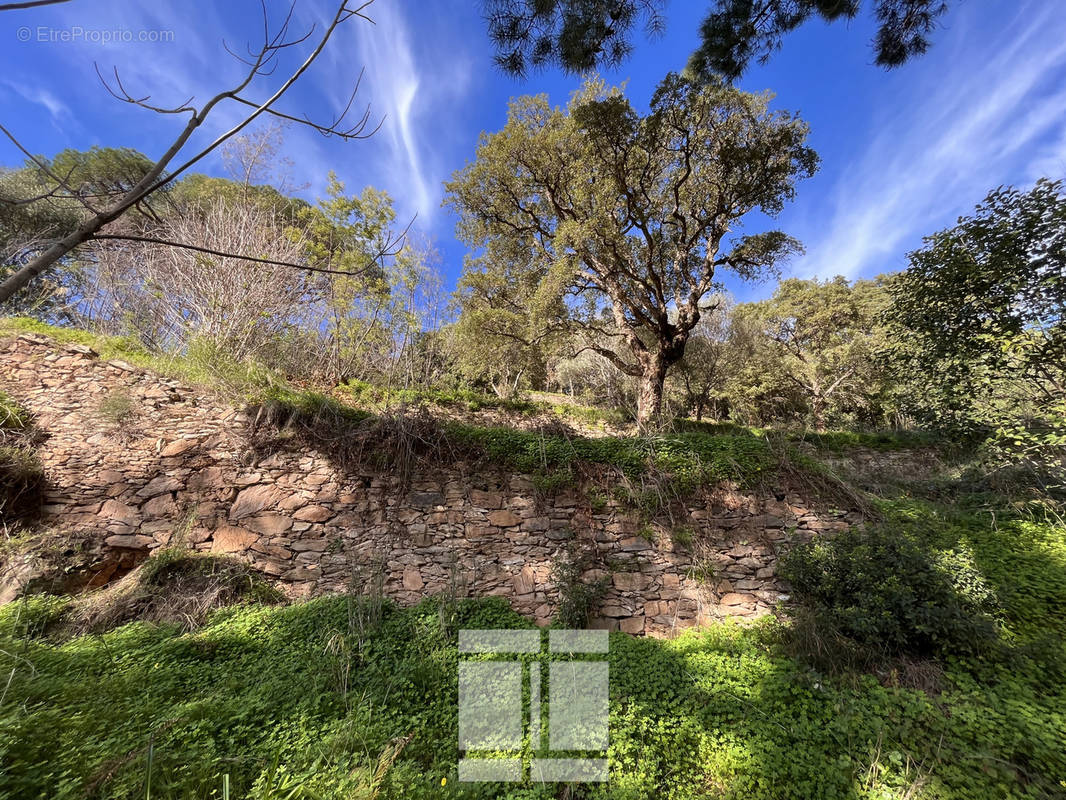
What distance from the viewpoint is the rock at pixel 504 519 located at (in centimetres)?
447

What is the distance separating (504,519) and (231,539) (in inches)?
127

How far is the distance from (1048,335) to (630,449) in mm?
5162

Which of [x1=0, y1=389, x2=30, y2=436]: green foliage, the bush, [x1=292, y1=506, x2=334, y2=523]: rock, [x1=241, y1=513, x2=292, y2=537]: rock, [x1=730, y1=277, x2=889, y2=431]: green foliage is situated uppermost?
[x1=730, y1=277, x2=889, y2=431]: green foliage

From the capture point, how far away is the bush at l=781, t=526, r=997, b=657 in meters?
2.83

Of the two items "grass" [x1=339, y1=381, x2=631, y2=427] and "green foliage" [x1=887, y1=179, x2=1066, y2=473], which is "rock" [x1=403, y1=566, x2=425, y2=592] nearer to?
"grass" [x1=339, y1=381, x2=631, y2=427]

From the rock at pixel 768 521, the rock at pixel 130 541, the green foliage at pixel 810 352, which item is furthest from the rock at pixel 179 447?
the green foliage at pixel 810 352

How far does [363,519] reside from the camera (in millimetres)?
4375

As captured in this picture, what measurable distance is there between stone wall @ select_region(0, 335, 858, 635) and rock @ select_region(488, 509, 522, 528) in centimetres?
2

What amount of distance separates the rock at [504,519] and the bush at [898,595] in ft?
10.2

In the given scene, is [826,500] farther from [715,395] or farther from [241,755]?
[715,395]

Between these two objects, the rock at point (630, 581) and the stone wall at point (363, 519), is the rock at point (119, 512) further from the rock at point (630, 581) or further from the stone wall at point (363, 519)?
the rock at point (630, 581)

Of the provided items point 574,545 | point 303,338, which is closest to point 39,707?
point 574,545

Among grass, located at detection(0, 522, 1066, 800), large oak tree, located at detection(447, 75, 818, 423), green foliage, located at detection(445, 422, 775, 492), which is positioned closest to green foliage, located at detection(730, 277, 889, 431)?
large oak tree, located at detection(447, 75, 818, 423)

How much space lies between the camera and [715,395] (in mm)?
14055
